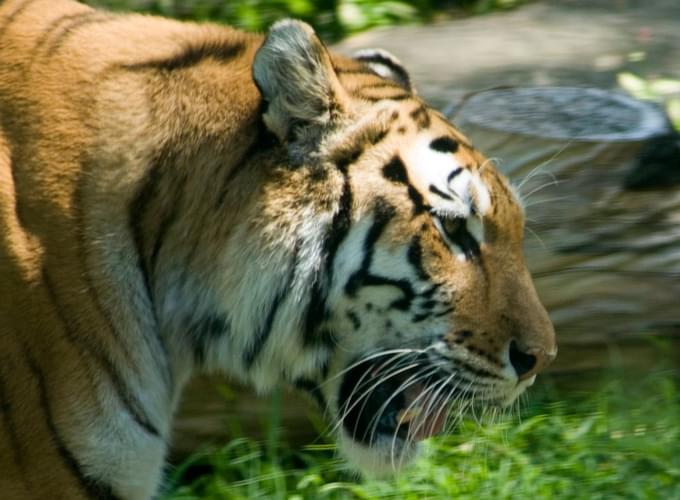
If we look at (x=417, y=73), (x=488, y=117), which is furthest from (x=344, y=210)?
(x=417, y=73)

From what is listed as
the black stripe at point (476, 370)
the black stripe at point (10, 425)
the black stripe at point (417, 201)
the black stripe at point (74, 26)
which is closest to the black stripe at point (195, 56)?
the black stripe at point (74, 26)

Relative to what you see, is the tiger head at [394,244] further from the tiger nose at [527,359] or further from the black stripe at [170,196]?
the black stripe at [170,196]

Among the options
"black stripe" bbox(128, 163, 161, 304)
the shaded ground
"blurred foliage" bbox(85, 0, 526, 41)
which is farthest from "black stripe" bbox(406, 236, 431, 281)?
"blurred foliage" bbox(85, 0, 526, 41)

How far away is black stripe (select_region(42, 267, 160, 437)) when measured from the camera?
2.72m

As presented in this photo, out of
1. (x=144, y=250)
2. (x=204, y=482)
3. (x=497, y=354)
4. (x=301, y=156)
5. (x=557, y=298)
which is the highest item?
(x=301, y=156)

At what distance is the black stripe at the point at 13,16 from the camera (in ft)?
9.66

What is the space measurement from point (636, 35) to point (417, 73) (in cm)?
140

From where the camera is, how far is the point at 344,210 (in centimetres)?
282

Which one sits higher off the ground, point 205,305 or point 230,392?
point 205,305

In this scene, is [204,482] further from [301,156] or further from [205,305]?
[301,156]

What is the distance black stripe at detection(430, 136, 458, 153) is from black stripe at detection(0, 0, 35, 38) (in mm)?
1021

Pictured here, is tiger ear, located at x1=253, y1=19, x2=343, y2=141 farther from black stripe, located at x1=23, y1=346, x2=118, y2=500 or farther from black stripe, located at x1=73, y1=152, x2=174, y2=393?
black stripe, located at x1=23, y1=346, x2=118, y2=500

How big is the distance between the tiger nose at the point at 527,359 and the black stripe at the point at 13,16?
138cm

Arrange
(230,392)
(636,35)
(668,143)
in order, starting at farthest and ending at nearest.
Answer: (636,35) < (668,143) < (230,392)
